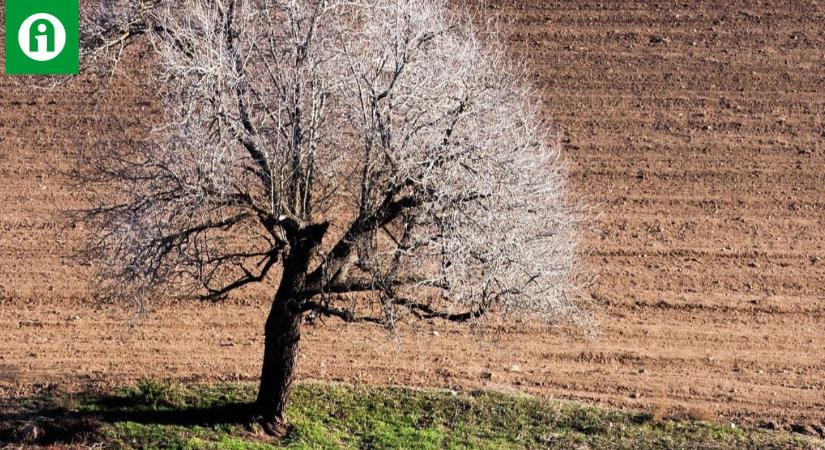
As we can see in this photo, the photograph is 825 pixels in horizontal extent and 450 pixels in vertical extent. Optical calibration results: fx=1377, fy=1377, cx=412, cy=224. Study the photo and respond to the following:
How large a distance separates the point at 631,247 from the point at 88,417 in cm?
1170

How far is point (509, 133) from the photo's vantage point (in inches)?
655

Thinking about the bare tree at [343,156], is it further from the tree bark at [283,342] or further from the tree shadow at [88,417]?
the tree shadow at [88,417]

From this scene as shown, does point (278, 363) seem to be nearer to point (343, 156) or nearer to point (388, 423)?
point (388, 423)

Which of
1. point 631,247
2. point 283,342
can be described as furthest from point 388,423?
point 631,247

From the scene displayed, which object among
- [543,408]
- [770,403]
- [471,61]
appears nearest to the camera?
[471,61]

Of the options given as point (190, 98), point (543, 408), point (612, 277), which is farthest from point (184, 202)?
point (612, 277)

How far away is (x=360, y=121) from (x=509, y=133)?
2018 mm

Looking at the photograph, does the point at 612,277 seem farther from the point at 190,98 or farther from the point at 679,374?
the point at 190,98

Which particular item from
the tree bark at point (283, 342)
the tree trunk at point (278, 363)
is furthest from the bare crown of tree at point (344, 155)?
the tree trunk at point (278, 363)

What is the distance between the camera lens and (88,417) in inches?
682

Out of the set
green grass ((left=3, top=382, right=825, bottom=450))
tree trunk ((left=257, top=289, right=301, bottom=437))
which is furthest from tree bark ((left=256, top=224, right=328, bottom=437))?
green grass ((left=3, top=382, right=825, bottom=450))

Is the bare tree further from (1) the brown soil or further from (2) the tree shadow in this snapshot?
(1) the brown soil

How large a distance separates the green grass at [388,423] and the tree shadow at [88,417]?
0.02 metres

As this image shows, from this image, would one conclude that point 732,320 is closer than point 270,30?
No
